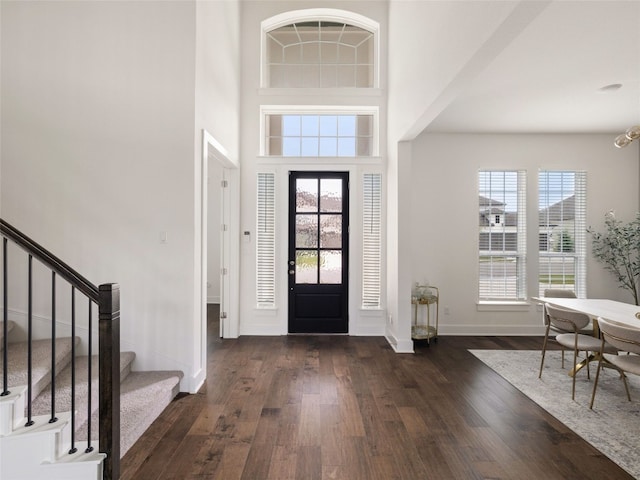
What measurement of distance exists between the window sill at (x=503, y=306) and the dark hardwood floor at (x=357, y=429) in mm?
1413

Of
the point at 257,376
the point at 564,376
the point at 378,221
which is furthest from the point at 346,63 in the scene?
the point at 564,376

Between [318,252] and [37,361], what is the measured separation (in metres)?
3.33

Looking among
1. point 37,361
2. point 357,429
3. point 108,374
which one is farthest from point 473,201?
point 37,361

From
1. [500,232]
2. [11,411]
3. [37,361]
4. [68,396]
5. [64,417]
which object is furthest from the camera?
[500,232]

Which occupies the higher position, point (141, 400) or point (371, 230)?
point (371, 230)

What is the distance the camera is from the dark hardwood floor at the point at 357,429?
7.02 feet

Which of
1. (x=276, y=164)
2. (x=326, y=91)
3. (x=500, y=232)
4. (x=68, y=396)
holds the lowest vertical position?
(x=68, y=396)

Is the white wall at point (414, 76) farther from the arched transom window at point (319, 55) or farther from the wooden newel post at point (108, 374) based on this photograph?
the wooden newel post at point (108, 374)

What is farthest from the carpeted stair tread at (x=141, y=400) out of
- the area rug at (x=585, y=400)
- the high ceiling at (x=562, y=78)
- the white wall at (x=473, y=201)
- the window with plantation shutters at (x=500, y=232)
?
the window with plantation shutters at (x=500, y=232)

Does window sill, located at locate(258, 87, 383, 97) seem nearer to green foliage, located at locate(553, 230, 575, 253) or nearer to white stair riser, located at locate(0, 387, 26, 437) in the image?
green foliage, located at locate(553, 230, 575, 253)

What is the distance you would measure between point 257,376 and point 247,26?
474 centimetres

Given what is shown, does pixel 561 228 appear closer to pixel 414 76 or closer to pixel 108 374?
pixel 414 76

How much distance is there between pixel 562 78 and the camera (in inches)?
137

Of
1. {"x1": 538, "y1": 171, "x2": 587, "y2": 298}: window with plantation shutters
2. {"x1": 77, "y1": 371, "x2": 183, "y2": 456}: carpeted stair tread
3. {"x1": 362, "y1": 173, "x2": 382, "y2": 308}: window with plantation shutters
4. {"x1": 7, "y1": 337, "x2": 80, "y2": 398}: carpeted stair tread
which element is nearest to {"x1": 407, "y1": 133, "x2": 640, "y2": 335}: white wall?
{"x1": 538, "y1": 171, "x2": 587, "y2": 298}: window with plantation shutters
